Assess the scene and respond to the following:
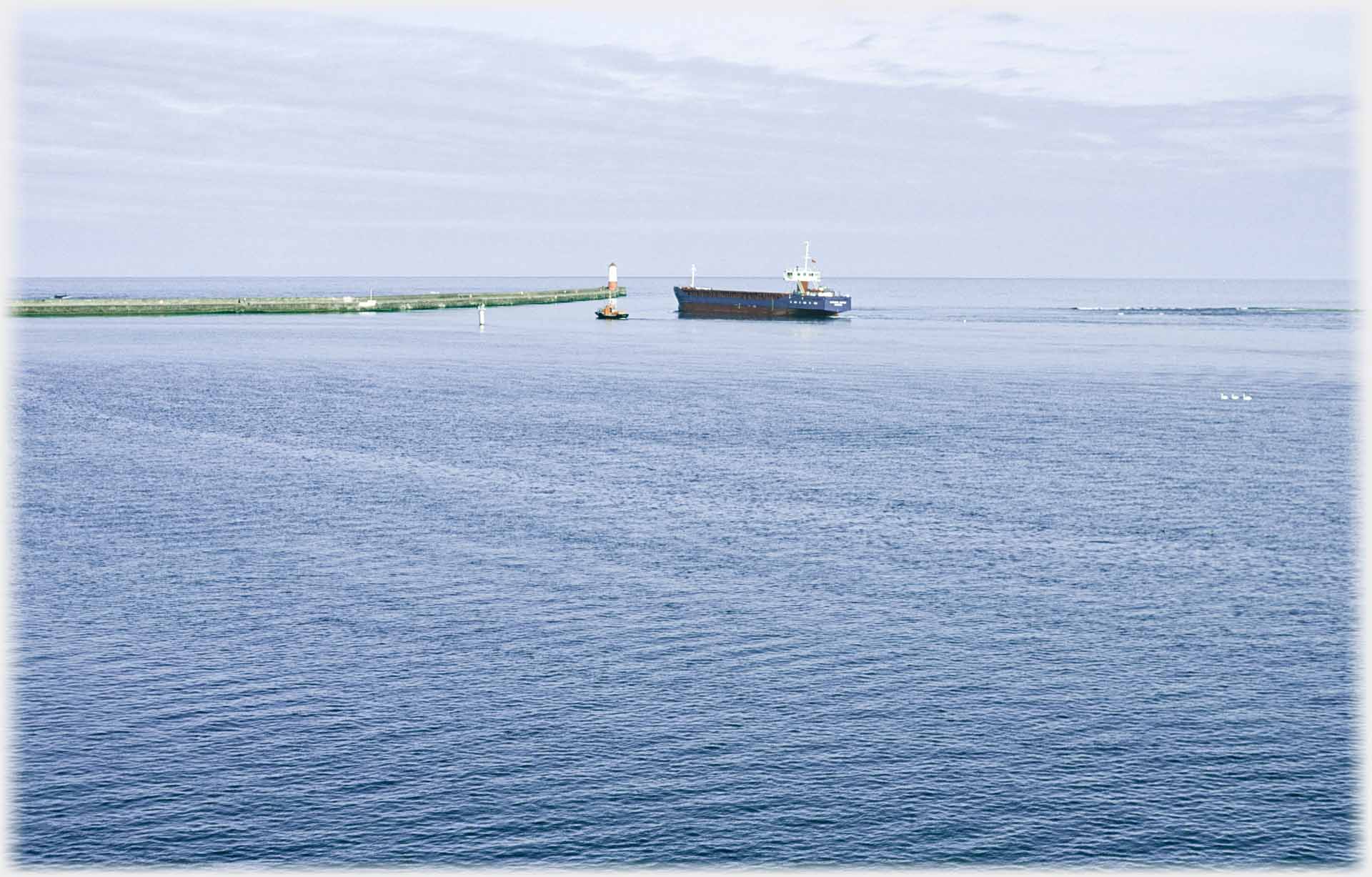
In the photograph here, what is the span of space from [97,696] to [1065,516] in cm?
5216

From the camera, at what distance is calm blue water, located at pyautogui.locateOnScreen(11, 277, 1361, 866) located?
39.3 meters

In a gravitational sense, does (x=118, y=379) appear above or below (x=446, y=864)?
above

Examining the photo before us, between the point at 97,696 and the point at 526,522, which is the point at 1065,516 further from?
the point at 97,696

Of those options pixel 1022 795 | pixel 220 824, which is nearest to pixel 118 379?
pixel 220 824

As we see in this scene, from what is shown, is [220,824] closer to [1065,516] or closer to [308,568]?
[308,568]

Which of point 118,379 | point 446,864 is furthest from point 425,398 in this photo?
point 446,864

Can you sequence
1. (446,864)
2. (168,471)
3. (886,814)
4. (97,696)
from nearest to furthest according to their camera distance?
(446,864), (886,814), (97,696), (168,471)

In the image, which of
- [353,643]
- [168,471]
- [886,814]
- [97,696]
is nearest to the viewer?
[886,814]

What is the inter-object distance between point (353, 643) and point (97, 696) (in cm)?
992

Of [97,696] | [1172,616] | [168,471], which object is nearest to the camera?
[97,696]

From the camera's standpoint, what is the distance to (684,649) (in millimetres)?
53406

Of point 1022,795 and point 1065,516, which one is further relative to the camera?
point 1065,516

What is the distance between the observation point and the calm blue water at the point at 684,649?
39.3m

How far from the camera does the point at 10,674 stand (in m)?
50.2
